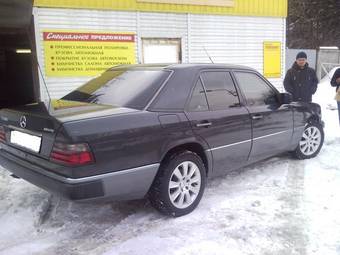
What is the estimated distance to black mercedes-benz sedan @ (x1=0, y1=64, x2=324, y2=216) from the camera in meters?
3.36

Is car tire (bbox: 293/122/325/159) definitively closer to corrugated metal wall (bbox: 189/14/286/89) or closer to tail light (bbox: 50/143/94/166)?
tail light (bbox: 50/143/94/166)

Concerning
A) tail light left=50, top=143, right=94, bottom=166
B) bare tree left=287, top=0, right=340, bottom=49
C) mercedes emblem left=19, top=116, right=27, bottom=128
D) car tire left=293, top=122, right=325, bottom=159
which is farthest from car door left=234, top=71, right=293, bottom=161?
bare tree left=287, top=0, right=340, bottom=49

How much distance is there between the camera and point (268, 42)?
40.6 ft

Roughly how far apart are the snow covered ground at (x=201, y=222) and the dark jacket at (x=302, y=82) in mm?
2157

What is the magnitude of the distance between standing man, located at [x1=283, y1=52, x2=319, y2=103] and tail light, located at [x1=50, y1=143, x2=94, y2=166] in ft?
15.8

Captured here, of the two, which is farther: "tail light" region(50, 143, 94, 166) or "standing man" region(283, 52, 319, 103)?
"standing man" region(283, 52, 319, 103)

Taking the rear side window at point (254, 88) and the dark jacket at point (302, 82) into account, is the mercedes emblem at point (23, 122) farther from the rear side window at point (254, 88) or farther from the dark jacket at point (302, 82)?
the dark jacket at point (302, 82)

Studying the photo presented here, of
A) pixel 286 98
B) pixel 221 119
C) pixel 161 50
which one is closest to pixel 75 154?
pixel 221 119

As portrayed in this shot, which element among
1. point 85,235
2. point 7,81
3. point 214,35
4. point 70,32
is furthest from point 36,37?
point 7,81

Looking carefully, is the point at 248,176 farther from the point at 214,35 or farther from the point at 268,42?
the point at 268,42

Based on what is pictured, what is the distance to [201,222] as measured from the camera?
3939 mm

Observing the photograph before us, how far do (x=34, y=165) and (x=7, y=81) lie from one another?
48.4 feet

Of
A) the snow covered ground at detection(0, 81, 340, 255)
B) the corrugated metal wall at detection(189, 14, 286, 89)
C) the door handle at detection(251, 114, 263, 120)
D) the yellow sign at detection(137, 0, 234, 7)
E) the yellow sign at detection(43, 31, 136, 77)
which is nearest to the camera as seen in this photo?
the snow covered ground at detection(0, 81, 340, 255)

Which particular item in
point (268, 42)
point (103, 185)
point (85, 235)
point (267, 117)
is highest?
point (268, 42)
